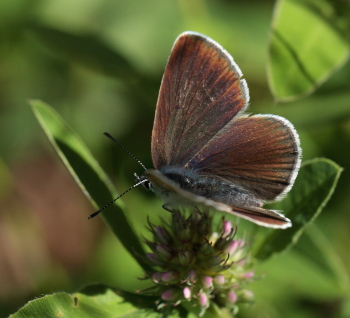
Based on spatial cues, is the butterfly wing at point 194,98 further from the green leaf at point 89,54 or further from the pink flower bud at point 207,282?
the green leaf at point 89,54

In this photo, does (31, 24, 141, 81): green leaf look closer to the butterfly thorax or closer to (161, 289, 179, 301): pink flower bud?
the butterfly thorax

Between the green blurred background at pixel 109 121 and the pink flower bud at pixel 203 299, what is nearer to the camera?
the pink flower bud at pixel 203 299

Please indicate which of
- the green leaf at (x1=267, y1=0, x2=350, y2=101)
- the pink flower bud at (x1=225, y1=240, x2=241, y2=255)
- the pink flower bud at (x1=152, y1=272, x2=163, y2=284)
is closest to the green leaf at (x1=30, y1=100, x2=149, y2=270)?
the pink flower bud at (x1=152, y1=272, x2=163, y2=284)

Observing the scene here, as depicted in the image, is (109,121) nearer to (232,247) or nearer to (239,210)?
(232,247)

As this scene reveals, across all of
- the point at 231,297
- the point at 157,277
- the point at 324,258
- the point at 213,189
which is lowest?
the point at 324,258

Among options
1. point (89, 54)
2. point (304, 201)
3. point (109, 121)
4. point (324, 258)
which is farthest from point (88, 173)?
point (109, 121)

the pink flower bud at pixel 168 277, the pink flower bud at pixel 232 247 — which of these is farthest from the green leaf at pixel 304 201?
the pink flower bud at pixel 168 277
